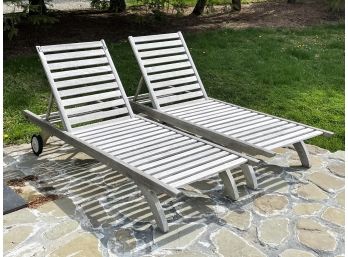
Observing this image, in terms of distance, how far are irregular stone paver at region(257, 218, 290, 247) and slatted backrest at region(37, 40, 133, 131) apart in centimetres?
201

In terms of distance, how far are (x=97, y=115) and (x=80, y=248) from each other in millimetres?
1876

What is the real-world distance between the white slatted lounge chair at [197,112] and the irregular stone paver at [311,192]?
410 mm

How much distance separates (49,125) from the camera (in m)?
4.72

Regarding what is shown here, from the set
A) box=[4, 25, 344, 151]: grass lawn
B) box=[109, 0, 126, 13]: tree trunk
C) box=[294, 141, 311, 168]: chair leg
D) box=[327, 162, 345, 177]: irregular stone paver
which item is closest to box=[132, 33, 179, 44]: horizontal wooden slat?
box=[4, 25, 344, 151]: grass lawn

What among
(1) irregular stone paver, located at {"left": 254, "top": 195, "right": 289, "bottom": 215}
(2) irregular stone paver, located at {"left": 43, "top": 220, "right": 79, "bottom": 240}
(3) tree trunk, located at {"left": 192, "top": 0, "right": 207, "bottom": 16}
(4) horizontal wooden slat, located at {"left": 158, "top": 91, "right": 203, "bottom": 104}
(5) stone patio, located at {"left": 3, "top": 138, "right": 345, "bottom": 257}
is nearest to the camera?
(5) stone patio, located at {"left": 3, "top": 138, "right": 345, "bottom": 257}

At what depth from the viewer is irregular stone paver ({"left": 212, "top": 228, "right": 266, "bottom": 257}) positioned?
330 cm

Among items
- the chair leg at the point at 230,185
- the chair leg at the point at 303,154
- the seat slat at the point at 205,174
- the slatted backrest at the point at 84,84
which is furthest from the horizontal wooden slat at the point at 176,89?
the seat slat at the point at 205,174

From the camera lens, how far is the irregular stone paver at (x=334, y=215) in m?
3.73

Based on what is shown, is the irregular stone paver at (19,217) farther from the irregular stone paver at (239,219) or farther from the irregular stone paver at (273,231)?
the irregular stone paver at (273,231)

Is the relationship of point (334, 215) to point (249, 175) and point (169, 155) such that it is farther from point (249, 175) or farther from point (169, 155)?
point (169, 155)

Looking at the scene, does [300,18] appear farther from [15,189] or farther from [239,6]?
[15,189]

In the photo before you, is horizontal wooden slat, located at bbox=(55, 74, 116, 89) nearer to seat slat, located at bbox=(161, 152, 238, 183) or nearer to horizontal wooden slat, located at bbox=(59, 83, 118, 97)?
horizontal wooden slat, located at bbox=(59, 83, 118, 97)

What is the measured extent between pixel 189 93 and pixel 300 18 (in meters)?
7.58

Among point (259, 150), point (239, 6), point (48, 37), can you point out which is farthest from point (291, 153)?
point (239, 6)
